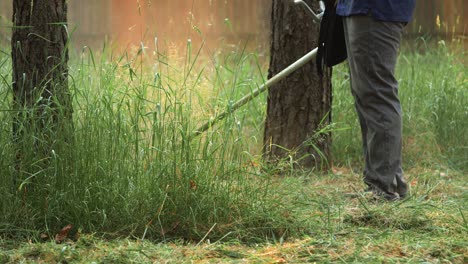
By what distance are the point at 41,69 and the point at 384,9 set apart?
164cm

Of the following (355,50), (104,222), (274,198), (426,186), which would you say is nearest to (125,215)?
(104,222)

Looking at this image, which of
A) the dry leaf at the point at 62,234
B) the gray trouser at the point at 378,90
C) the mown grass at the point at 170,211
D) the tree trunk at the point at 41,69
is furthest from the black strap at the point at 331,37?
the dry leaf at the point at 62,234

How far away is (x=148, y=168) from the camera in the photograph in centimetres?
385

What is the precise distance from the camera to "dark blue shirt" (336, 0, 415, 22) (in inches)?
175

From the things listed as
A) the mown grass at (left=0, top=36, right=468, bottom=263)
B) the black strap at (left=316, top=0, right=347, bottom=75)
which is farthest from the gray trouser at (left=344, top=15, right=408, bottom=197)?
the mown grass at (left=0, top=36, right=468, bottom=263)

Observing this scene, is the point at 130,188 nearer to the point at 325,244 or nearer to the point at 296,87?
the point at 325,244

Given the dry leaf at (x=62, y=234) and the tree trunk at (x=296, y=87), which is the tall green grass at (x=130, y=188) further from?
the tree trunk at (x=296, y=87)

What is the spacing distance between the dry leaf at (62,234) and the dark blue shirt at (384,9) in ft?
5.76

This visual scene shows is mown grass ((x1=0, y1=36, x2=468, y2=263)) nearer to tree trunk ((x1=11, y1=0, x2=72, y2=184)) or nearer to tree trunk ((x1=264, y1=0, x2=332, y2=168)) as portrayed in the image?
tree trunk ((x1=11, y1=0, x2=72, y2=184))

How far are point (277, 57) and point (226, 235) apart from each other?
242 cm

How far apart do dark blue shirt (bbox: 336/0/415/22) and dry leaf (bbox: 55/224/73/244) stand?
5.76ft

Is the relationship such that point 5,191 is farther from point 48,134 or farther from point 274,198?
point 274,198

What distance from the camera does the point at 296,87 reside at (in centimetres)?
585

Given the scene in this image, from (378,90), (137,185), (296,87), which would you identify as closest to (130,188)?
(137,185)
